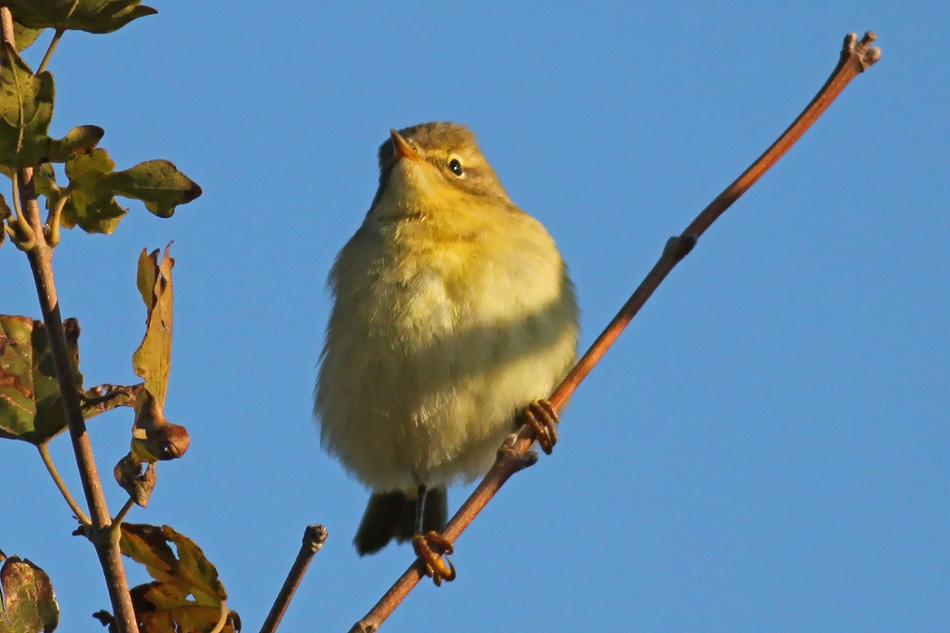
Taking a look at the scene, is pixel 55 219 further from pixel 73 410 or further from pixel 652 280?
pixel 652 280

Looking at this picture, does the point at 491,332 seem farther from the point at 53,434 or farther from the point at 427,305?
the point at 53,434

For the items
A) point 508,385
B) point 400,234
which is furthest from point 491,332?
point 400,234

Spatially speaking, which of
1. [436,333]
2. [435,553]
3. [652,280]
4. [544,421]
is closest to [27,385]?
[652,280]

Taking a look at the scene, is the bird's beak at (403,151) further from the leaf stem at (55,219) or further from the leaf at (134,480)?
the leaf at (134,480)

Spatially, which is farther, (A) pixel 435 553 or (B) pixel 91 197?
(A) pixel 435 553

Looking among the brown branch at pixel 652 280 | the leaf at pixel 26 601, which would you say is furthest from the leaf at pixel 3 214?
the brown branch at pixel 652 280

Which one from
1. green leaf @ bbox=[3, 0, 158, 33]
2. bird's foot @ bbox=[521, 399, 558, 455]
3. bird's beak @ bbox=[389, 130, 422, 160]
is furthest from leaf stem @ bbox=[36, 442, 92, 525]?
bird's beak @ bbox=[389, 130, 422, 160]
